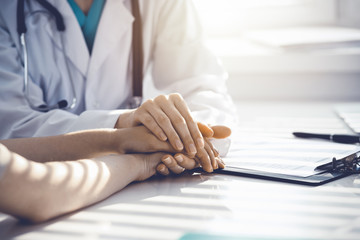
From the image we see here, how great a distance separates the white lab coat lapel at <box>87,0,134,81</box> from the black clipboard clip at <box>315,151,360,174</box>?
0.70m

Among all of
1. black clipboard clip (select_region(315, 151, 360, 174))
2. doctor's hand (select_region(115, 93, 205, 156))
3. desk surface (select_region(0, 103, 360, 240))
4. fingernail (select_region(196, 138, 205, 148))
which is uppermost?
doctor's hand (select_region(115, 93, 205, 156))

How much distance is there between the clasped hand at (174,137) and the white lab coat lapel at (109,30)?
1.36 feet

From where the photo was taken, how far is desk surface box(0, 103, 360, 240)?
22.5 inches

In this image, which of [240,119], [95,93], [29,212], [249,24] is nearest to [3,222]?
[29,212]

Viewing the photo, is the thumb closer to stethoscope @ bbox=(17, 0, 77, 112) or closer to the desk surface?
the desk surface

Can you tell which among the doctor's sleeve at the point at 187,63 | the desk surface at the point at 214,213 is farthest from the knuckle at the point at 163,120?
the doctor's sleeve at the point at 187,63

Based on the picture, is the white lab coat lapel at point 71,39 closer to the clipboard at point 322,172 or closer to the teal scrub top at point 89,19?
the teal scrub top at point 89,19

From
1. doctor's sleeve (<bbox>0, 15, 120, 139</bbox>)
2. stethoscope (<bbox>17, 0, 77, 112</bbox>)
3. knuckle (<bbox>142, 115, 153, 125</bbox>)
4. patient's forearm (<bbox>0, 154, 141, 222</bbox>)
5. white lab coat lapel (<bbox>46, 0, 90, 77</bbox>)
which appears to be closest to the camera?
patient's forearm (<bbox>0, 154, 141, 222</bbox>)

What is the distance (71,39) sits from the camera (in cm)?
122

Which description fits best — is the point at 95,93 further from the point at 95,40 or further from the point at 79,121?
the point at 79,121

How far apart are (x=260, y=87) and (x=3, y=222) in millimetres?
1289

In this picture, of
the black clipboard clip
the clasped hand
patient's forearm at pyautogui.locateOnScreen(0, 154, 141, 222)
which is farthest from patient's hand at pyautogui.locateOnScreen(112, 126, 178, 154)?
the black clipboard clip

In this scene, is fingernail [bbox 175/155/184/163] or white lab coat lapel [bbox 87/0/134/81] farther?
white lab coat lapel [bbox 87/0/134/81]

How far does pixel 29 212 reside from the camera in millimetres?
594
